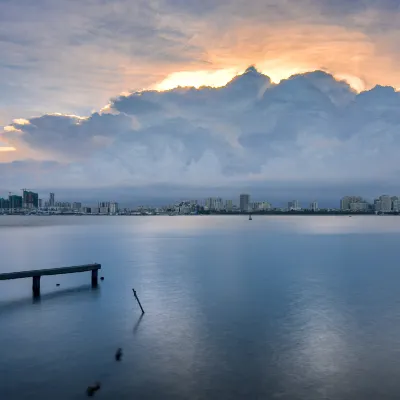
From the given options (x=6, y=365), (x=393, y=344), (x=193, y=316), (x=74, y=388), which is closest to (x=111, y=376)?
(x=74, y=388)

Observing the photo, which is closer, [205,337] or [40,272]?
[205,337]

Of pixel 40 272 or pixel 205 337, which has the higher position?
pixel 40 272

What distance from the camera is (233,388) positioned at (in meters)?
17.1

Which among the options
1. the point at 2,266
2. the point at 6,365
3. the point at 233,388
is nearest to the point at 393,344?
the point at 233,388

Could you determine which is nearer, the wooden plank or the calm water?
the calm water

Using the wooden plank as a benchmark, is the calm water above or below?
below

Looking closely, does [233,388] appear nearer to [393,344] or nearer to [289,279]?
[393,344]

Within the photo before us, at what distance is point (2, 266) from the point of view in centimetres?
5903

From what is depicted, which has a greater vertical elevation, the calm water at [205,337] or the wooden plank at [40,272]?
the wooden plank at [40,272]

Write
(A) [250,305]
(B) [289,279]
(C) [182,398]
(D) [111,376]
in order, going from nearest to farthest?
(C) [182,398]
(D) [111,376]
(A) [250,305]
(B) [289,279]

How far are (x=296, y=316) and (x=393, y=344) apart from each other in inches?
296

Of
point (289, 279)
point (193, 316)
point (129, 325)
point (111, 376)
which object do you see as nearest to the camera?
point (111, 376)

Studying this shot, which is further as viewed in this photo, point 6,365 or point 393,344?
point 393,344

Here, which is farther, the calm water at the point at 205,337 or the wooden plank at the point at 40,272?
the wooden plank at the point at 40,272
